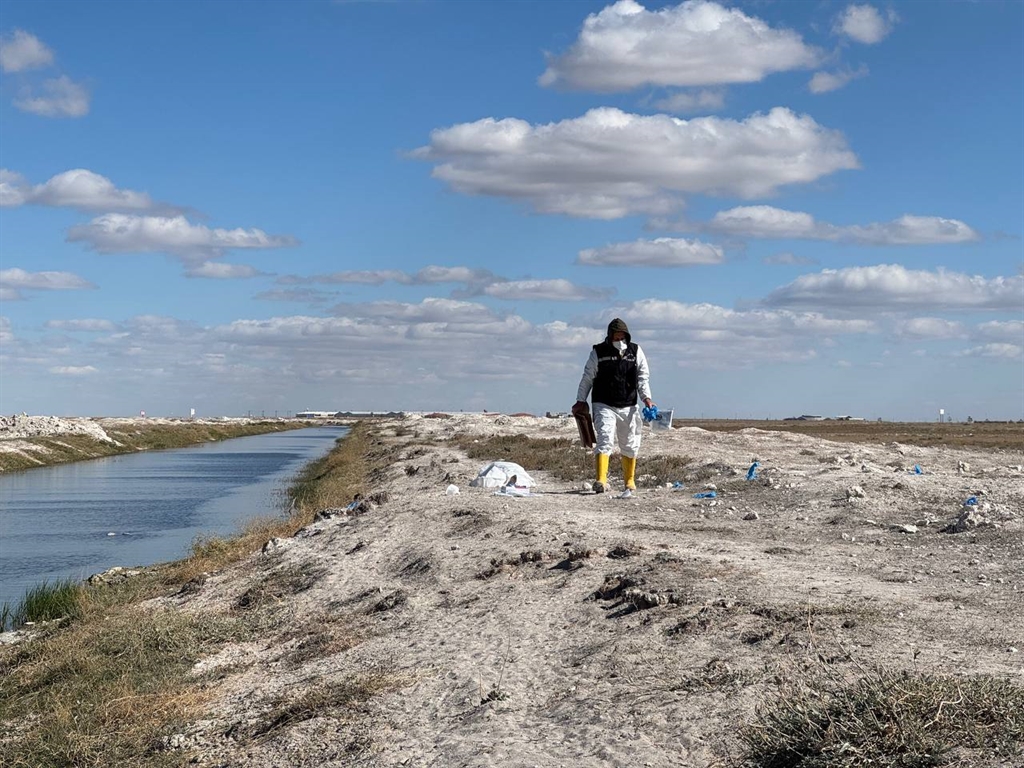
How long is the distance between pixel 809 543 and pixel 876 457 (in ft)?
48.5

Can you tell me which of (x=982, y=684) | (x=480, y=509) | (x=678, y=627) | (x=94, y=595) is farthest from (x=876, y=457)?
(x=982, y=684)

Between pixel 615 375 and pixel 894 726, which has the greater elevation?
pixel 615 375

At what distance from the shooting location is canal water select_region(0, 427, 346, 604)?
20.8 meters

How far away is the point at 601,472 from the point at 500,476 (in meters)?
2.66

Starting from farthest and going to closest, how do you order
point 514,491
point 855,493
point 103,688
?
point 514,491, point 855,493, point 103,688

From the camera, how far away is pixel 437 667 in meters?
8.34

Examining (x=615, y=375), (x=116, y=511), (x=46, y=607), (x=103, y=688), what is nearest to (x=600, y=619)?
(x=103, y=688)

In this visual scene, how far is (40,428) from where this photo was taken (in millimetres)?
69250

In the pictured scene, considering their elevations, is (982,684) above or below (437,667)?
above

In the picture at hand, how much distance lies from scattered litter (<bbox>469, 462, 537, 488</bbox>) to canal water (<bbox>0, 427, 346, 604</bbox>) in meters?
6.11

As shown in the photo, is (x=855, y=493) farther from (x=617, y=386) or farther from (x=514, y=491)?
(x=514, y=491)

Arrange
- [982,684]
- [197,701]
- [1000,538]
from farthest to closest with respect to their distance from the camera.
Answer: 1. [1000,538]
2. [197,701]
3. [982,684]

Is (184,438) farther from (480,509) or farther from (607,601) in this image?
(607,601)

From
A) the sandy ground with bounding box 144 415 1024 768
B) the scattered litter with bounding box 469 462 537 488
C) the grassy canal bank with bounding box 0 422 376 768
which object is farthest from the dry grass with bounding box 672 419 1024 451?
the grassy canal bank with bounding box 0 422 376 768
